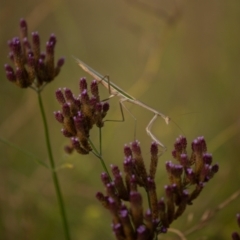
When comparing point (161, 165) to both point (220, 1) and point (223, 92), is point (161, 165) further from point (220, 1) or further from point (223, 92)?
point (220, 1)

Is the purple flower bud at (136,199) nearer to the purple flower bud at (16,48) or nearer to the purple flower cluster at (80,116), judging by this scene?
the purple flower cluster at (80,116)

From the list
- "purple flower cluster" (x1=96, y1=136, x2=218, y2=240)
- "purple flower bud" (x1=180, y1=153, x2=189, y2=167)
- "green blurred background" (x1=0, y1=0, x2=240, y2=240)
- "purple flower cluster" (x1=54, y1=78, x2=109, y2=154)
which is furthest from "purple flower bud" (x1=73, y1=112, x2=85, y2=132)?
"green blurred background" (x1=0, y1=0, x2=240, y2=240)

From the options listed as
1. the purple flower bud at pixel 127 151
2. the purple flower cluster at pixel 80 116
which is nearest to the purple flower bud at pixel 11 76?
the purple flower cluster at pixel 80 116

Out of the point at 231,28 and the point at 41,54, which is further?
the point at 231,28

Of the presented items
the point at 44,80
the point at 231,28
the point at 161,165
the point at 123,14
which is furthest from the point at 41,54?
the point at 123,14

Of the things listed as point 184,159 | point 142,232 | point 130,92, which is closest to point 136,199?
point 142,232

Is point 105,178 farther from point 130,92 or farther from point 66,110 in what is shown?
point 130,92
